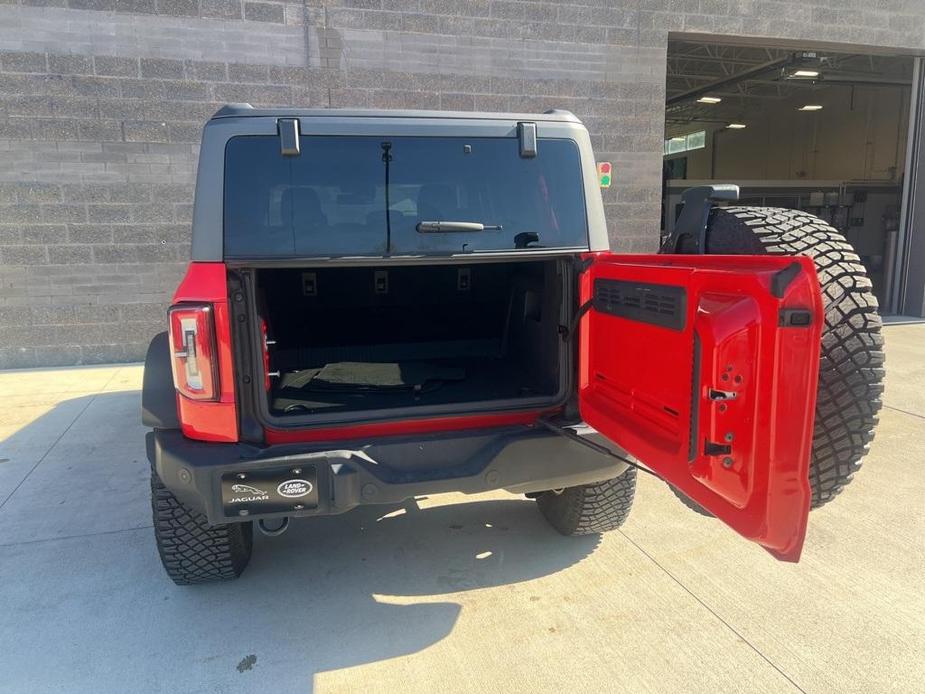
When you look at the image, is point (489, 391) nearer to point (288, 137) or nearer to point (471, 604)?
point (471, 604)

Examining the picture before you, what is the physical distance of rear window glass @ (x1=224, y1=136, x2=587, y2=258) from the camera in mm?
2355

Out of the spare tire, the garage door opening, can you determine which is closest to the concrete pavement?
the spare tire

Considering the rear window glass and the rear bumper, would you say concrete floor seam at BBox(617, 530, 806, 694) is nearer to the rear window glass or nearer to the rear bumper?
the rear bumper

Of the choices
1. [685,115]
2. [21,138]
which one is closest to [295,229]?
[21,138]

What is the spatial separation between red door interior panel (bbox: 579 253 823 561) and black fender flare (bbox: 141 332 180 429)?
1.78 m

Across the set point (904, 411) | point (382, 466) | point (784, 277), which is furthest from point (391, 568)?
point (904, 411)

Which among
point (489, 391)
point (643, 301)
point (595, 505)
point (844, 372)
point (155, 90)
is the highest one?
point (155, 90)

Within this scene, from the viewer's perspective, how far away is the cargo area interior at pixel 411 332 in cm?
309

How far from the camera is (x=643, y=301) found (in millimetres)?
2230

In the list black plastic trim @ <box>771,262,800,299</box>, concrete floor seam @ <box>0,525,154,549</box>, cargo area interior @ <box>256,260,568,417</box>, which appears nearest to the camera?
black plastic trim @ <box>771,262,800,299</box>

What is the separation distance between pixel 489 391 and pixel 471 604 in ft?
3.17

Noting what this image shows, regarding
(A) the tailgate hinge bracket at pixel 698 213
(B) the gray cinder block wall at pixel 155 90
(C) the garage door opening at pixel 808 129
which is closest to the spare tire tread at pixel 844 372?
(A) the tailgate hinge bracket at pixel 698 213

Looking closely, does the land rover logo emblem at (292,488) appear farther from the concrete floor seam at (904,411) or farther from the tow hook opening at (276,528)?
the concrete floor seam at (904,411)

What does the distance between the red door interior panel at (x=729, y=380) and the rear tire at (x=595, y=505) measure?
808 millimetres
